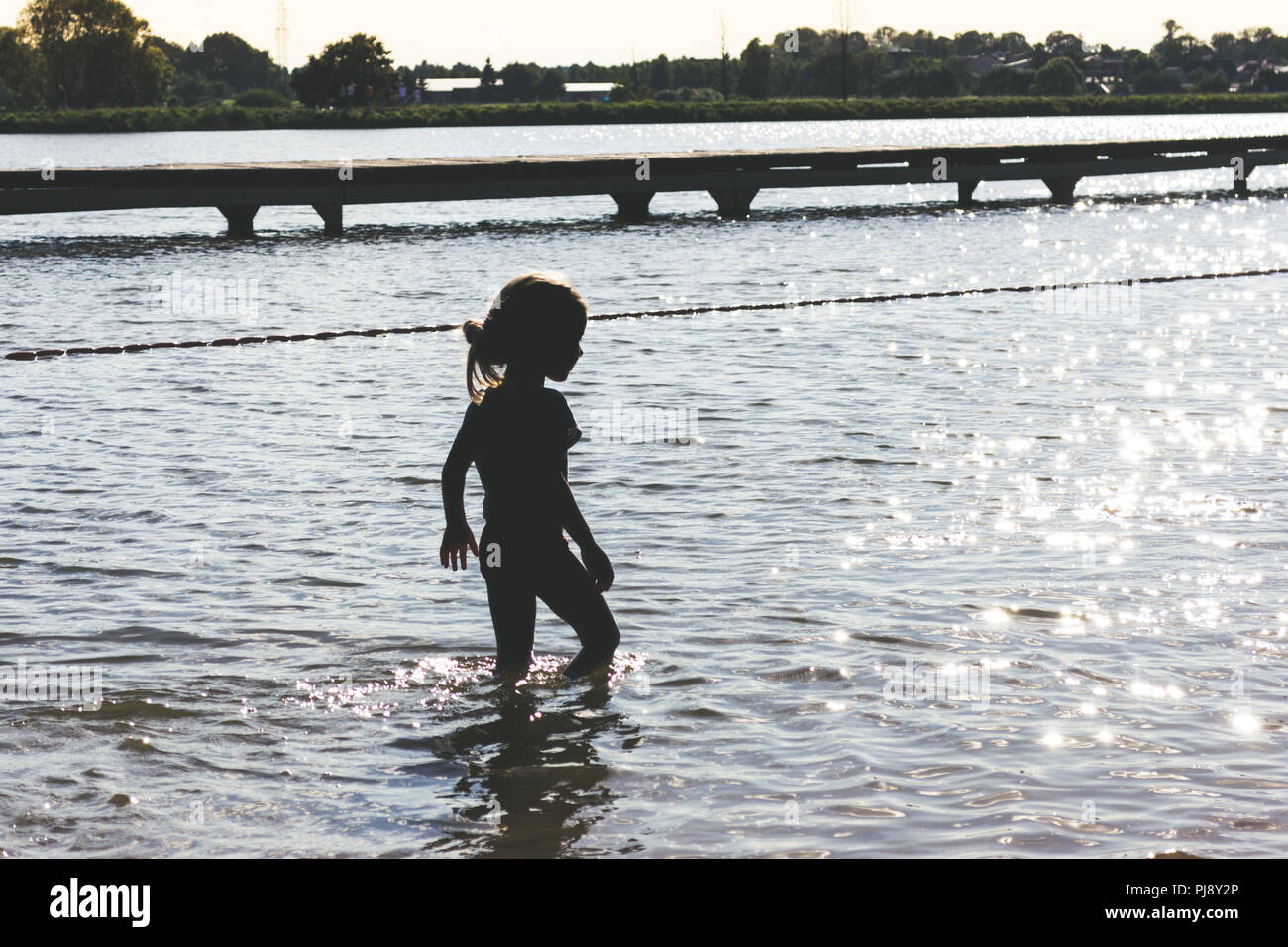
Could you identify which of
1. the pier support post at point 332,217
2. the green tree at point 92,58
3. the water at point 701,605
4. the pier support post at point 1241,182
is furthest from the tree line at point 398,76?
the water at point 701,605

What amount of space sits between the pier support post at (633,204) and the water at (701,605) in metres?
18.8

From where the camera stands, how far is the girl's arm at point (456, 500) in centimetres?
511

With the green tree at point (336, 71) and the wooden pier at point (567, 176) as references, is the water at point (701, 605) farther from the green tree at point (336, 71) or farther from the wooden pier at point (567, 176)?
the green tree at point (336, 71)

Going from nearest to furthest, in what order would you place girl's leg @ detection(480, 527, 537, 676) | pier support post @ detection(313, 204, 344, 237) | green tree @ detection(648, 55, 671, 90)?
girl's leg @ detection(480, 527, 537, 676)
pier support post @ detection(313, 204, 344, 237)
green tree @ detection(648, 55, 671, 90)

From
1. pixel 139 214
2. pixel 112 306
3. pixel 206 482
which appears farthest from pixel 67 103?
→ pixel 206 482

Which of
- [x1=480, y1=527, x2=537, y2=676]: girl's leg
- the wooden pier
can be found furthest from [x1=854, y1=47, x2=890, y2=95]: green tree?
[x1=480, y1=527, x2=537, y2=676]: girl's leg

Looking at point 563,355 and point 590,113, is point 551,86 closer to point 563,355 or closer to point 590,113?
point 590,113

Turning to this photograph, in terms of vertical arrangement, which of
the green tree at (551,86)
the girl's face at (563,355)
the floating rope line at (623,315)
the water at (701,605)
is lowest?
the water at (701,605)

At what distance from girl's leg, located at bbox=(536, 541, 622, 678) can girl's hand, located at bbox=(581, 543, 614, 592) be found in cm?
4

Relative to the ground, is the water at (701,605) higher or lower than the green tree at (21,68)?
lower

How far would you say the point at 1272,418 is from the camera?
11.2 m

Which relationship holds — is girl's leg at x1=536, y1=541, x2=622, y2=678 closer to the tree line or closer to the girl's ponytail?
the girl's ponytail

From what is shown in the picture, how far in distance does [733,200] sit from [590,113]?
82.7 meters

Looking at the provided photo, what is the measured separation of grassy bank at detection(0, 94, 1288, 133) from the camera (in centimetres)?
10388
